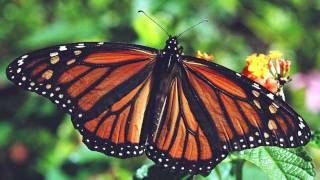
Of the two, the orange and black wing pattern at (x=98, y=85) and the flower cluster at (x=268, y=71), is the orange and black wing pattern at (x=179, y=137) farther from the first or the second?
the flower cluster at (x=268, y=71)

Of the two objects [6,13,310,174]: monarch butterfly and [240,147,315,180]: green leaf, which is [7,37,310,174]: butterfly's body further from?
[240,147,315,180]: green leaf

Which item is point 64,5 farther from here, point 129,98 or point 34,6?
point 129,98

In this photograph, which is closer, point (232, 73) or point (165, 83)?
point (232, 73)

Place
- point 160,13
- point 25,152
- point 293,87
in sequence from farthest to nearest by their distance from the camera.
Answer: point 293,87, point 25,152, point 160,13

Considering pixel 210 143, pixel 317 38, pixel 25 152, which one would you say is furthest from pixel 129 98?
pixel 317 38

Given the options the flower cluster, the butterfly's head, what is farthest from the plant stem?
the butterfly's head

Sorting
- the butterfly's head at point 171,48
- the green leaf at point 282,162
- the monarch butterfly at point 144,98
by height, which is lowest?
the green leaf at point 282,162

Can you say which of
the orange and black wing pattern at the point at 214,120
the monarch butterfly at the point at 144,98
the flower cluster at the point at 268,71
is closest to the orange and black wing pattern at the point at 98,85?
the monarch butterfly at the point at 144,98

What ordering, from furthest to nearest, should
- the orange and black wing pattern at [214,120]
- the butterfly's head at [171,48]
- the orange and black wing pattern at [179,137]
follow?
the butterfly's head at [171,48]
the orange and black wing pattern at [179,137]
the orange and black wing pattern at [214,120]

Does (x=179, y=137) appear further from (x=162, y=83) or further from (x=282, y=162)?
(x=282, y=162)
